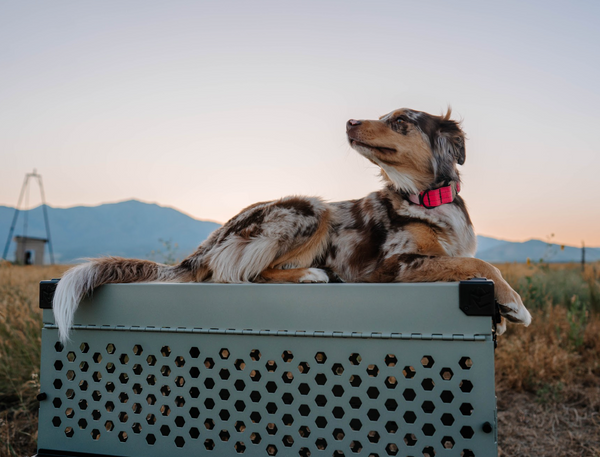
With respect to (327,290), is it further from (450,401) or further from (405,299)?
(450,401)

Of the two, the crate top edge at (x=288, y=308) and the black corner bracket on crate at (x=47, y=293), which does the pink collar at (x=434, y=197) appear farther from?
the black corner bracket on crate at (x=47, y=293)

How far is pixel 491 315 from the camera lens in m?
1.28

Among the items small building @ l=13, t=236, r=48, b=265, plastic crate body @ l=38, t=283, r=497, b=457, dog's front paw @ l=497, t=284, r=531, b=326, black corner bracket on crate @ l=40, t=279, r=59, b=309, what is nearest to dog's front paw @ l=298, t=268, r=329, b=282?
plastic crate body @ l=38, t=283, r=497, b=457

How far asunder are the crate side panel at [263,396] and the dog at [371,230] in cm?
46

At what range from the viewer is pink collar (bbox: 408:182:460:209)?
6.91ft

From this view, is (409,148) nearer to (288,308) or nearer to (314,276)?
(314,276)

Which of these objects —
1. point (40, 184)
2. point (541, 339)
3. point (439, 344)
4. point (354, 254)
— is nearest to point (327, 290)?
point (439, 344)

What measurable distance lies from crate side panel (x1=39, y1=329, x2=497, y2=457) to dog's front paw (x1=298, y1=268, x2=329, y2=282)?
21.3 inches

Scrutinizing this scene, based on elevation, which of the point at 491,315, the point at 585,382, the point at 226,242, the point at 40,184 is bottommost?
the point at 585,382

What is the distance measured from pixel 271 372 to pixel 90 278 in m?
0.78

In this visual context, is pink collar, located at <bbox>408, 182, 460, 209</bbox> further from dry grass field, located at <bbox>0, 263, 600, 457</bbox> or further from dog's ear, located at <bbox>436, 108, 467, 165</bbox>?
dry grass field, located at <bbox>0, 263, 600, 457</bbox>

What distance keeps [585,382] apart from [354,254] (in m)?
2.59

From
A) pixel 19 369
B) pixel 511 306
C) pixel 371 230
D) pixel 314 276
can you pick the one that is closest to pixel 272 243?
pixel 314 276

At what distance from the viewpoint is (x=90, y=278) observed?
1.68 m
